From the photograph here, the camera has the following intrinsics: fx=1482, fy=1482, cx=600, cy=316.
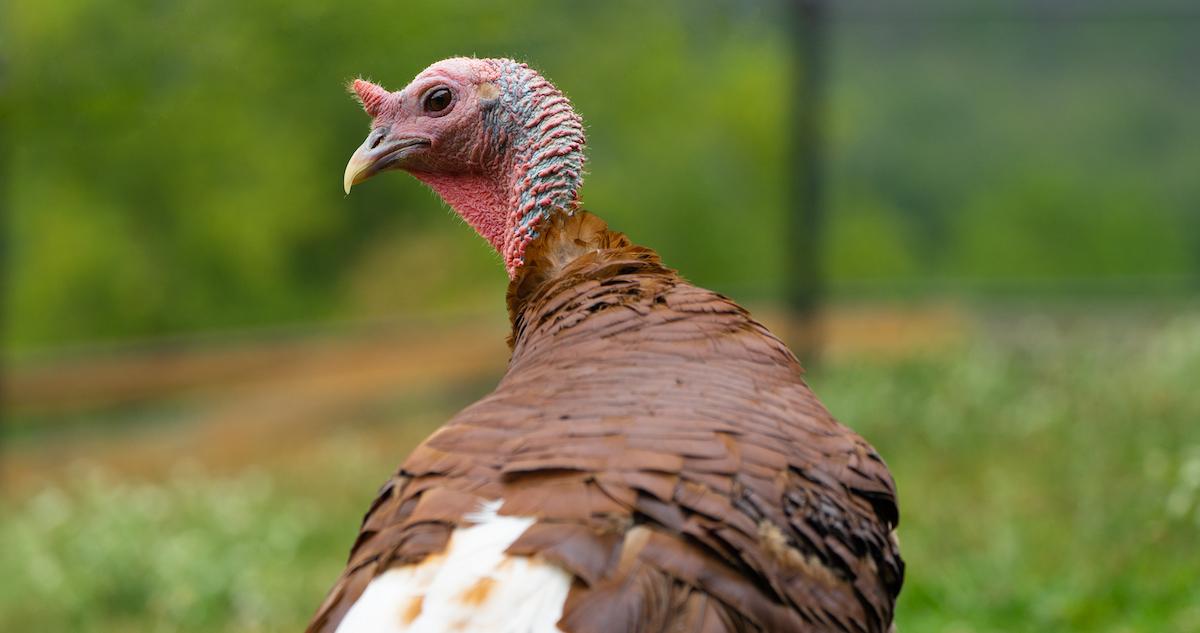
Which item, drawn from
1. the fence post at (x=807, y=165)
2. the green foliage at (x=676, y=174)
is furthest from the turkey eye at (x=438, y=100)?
the fence post at (x=807, y=165)

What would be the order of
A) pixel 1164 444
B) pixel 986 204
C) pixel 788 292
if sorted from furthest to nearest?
pixel 986 204, pixel 788 292, pixel 1164 444

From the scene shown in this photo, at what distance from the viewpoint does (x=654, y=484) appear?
1.88 metres

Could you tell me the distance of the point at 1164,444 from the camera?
16.8 feet

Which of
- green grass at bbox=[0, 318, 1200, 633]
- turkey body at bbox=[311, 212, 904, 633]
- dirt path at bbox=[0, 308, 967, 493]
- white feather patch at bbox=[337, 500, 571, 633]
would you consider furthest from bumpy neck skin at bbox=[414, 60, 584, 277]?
dirt path at bbox=[0, 308, 967, 493]

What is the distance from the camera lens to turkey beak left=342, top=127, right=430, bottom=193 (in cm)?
271

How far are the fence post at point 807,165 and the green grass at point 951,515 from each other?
2.26 feet

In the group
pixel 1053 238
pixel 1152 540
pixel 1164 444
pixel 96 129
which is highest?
pixel 1053 238

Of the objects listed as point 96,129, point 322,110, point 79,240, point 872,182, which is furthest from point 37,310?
point 872,182

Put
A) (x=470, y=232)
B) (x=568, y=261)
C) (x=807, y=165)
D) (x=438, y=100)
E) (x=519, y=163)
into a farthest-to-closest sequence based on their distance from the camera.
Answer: (x=470, y=232)
(x=807, y=165)
(x=438, y=100)
(x=519, y=163)
(x=568, y=261)

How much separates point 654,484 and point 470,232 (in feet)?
22.5

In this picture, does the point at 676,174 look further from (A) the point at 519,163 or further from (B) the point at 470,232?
(A) the point at 519,163

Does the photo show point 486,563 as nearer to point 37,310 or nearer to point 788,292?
point 788,292

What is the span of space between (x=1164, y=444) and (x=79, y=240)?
240 inches

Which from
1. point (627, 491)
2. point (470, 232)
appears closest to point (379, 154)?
point (627, 491)
